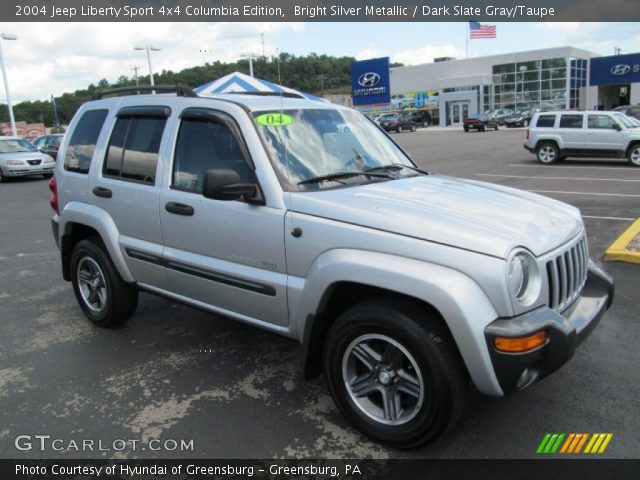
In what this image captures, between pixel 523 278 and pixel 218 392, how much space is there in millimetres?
2148

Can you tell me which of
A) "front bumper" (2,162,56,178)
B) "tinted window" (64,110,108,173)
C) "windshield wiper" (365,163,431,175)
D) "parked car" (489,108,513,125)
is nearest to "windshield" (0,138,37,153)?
"front bumper" (2,162,56,178)

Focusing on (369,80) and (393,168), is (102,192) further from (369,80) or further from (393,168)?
(369,80)

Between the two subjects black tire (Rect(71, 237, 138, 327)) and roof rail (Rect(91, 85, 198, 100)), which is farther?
black tire (Rect(71, 237, 138, 327))

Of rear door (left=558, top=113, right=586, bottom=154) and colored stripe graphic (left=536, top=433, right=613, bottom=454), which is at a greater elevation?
rear door (left=558, top=113, right=586, bottom=154)

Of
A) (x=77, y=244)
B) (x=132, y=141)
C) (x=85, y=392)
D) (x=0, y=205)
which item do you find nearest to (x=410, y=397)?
(x=85, y=392)

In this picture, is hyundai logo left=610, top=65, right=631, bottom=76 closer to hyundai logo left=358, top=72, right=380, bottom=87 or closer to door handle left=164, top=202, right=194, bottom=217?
hyundai logo left=358, top=72, right=380, bottom=87

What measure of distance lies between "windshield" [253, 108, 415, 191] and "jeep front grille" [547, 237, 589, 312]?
1.26m

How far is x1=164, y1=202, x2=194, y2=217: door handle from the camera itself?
373 cm

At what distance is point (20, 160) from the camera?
740 inches

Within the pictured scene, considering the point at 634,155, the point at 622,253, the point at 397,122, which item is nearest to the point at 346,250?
the point at 622,253

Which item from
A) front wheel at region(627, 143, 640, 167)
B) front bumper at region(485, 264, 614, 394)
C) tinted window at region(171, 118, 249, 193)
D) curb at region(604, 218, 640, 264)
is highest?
tinted window at region(171, 118, 249, 193)

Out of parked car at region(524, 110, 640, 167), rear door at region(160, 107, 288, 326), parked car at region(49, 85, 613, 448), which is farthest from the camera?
parked car at region(524, 110, 640, 167)

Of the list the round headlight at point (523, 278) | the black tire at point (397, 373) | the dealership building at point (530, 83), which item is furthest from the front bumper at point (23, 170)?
the dealership building at point (530, 83)

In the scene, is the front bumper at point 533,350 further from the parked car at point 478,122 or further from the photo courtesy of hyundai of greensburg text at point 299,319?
the parked car at point 478,122
